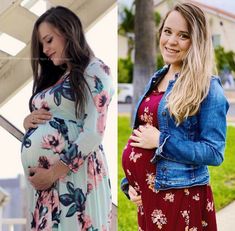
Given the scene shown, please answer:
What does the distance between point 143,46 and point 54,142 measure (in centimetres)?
86

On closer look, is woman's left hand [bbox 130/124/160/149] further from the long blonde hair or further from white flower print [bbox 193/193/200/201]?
white flower print [bbox 193/193/200/201]

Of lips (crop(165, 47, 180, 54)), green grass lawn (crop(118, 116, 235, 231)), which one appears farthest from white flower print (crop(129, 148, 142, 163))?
green grass lawn (crop(118, 116, 235, 231))

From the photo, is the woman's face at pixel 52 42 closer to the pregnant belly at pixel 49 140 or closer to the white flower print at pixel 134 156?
the pregnant belly at pixel 49 140

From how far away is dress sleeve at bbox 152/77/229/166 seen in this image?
171 centimetres

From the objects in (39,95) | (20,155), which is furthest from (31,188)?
(39,95)

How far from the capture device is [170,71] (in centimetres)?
183

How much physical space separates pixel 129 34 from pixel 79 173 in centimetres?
91

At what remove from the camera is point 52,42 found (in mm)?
1827

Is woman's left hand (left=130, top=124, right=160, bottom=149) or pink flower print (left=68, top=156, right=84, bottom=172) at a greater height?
woman's left hand (left=130, top=124, right=160, bottom=149)

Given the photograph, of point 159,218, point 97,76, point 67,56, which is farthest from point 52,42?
point 159,218

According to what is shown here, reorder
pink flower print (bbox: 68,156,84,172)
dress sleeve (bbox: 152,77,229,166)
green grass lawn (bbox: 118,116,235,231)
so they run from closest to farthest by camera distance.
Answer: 1. dress sleeve (bbox: 152,77,229,166)
2. pink flower print (bbox: 68,156,84,172)
3. green grass lawn (bbox: 118,116,235,231)

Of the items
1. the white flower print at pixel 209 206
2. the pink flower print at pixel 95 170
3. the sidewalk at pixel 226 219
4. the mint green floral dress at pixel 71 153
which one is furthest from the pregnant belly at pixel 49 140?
the sidewalk at pixel 226 219

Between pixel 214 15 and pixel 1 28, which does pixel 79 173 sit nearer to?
pixel 1 28

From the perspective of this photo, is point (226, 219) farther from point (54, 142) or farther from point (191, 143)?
point (54, 142)
